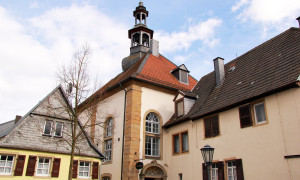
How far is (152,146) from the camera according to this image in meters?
19.0

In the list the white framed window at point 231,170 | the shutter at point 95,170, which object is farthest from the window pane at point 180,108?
the shutter at point 95,170

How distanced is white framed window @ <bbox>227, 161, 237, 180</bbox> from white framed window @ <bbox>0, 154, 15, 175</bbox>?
34.7ft

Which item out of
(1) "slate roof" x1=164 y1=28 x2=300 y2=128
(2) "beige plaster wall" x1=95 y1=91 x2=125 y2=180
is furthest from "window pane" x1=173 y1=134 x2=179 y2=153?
(2) "beige plaster wall" x1=95 y1=91 x2=125 y2=180

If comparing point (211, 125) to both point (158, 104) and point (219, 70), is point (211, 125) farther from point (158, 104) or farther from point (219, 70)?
point (158, 104)

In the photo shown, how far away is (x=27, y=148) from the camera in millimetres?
13242

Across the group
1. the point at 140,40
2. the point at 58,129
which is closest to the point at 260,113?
the point at 58,129

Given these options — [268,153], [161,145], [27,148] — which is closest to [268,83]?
[268,153]

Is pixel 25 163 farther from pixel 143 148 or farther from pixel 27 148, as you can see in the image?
pixel 143 148

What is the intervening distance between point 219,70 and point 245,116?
5.64 m

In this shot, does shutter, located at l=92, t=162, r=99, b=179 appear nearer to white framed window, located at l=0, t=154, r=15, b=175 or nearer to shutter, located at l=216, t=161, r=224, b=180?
white framed window, located at l=0, t=154, r=15, b=175

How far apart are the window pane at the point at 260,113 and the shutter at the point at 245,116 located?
1.08ft

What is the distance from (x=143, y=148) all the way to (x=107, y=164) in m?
3.29

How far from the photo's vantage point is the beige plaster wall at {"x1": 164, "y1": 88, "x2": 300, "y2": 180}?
1103 cm

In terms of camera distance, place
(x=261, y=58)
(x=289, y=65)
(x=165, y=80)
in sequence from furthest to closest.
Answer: (x=165, y=80)
(x=261, y=58)
(x=289, y=65)
